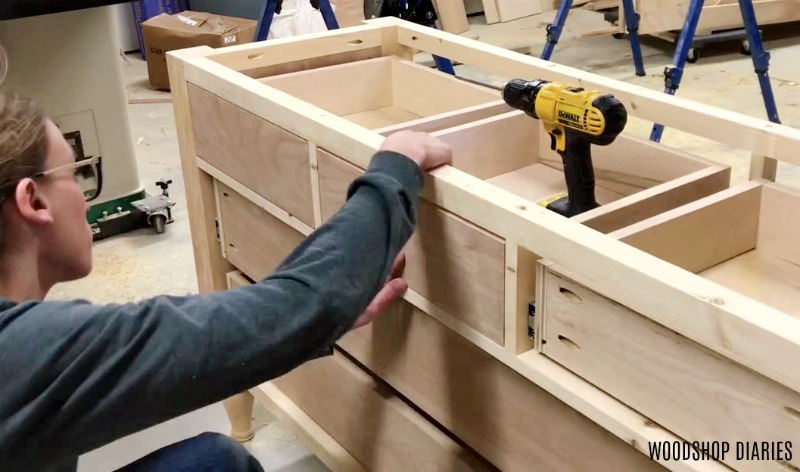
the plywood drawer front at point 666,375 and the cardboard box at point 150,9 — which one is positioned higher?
the cardboard box at point 150,9

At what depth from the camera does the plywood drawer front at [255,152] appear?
1259mm

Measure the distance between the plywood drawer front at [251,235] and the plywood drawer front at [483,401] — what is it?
23 cm

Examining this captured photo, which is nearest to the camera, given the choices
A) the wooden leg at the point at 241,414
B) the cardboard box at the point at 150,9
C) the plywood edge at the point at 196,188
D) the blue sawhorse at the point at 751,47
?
the plywood edge at the point at 196,188

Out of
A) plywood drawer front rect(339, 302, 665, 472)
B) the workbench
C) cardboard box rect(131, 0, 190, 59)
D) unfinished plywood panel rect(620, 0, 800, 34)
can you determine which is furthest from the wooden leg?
cardboard box rect(131, 0, 190, 59)

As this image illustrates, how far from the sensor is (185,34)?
3.94 meters

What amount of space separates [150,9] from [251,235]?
362 cm

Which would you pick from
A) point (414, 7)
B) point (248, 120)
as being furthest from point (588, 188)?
point (414, 7)

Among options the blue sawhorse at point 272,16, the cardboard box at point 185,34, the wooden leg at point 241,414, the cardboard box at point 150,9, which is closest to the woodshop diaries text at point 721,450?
the wooden leg at point 241,414

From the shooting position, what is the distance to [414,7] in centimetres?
409

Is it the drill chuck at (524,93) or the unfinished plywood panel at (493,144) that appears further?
the unfinished plywood panel at (493,144)

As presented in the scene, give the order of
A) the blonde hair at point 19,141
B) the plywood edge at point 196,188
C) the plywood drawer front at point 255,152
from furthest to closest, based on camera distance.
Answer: the plywood edge at point 196,188 → the plywood drawer front at point 255,152 → the blonde hair at point 19,141

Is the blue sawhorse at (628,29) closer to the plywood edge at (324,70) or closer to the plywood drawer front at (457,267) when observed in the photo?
the plywood edge at (324,70)

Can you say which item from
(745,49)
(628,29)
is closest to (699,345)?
(628,29)

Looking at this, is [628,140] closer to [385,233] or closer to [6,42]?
[385,233]
